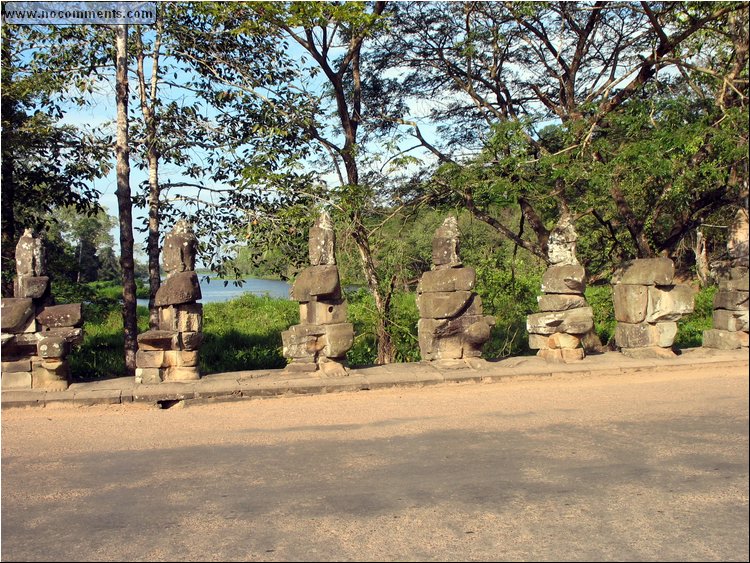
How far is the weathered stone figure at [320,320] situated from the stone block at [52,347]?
102 inches

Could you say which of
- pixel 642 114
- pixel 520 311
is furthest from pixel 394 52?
pixel 520 311

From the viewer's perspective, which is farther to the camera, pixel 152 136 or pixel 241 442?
pixel 152 136

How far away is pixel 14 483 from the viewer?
5.52 meters

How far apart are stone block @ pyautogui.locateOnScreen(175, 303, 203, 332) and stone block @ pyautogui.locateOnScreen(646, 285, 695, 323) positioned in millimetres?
6205

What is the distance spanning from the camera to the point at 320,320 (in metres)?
8.79

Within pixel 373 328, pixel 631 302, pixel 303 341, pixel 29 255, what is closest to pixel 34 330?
pixel 29 255

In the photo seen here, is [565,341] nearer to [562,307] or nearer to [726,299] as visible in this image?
[562,307]

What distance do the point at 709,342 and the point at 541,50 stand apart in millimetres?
6242

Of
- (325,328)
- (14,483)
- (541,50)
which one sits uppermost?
(541,50)

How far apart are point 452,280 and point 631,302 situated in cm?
274

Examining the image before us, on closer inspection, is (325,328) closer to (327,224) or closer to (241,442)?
(327,224)

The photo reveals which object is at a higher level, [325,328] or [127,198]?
[127,198]

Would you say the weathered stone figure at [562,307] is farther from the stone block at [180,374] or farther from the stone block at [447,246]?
the stone block at [180,374]

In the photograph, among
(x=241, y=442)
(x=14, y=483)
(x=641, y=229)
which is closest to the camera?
(x=14, y=483)
